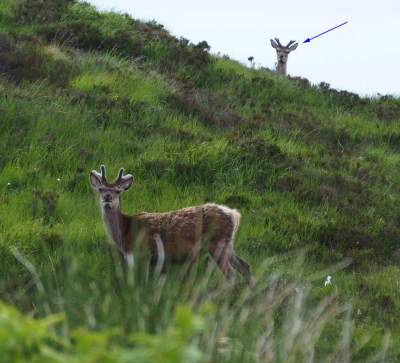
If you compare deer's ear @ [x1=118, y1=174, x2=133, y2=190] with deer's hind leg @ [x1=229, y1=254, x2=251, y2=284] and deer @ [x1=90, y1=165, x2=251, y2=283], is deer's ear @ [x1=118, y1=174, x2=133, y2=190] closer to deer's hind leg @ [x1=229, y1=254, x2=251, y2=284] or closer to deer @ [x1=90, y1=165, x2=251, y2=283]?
deer @ [x1=90, y1=165, x2=251, y2=283]

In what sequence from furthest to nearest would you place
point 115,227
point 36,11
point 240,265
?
point 36,11
point 240,265
point 115,227

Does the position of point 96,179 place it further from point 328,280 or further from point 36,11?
point 36,11

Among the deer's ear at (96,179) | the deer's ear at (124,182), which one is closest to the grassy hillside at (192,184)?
the deer's ear at (96,179)

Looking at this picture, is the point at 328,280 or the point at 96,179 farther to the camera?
the point at 96,179

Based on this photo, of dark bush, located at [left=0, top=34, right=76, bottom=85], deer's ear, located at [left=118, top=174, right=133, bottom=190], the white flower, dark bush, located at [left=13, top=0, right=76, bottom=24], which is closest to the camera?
the white flower

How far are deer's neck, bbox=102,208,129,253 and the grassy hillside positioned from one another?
0.53 ft

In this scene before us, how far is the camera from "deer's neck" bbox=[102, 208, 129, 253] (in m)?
9.64

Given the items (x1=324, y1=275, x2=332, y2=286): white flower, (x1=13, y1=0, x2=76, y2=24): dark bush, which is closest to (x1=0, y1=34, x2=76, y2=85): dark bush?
(x1=13, y1=0, x2=76, y2=24): dark bush

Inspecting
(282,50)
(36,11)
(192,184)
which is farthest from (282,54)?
(192,184)

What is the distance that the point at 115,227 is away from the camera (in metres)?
9.65

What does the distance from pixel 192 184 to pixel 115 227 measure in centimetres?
291

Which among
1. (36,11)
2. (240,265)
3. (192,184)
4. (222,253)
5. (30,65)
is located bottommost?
(240,265)

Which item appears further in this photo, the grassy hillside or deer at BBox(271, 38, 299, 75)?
deer at BBox(271, 38, 299, 75)

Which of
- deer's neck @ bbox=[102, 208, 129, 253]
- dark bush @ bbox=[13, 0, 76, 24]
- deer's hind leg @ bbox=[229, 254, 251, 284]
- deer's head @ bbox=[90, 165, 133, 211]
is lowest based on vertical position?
deer's hind leg @ bbox=[229, 254, 251, 284]
